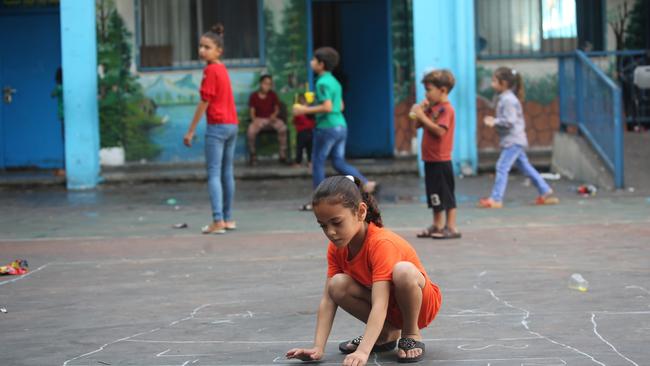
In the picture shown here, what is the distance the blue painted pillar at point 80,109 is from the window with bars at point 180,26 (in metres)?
2.26

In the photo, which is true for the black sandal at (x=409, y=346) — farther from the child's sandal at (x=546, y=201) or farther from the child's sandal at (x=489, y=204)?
the child's sandal at (x=546, y=201)

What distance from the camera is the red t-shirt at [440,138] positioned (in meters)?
10.5

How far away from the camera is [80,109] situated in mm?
16766

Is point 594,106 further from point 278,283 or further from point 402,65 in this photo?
point 278,283

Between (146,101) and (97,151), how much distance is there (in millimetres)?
2102

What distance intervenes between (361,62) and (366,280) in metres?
14.4

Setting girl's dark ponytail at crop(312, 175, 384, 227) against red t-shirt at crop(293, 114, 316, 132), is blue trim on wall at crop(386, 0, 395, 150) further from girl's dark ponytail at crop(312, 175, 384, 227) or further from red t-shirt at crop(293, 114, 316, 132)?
girl's dark ponytail at crop(312, 175, 384, 227)

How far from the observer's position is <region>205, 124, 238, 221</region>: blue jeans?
36.7ft

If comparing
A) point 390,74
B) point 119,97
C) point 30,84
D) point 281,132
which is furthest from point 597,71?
point 30,84

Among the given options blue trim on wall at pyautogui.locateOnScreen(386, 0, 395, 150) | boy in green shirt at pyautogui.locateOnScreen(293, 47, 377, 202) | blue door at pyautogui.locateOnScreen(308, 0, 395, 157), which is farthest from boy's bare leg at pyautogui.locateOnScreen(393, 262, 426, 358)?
blue door at pyautogui.locateOnScreen(308, 0, 395, 157)

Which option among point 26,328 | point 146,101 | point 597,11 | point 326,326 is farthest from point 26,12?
point 326,326

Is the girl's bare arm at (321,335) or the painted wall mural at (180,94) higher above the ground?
the painted wall mural at (180,94)

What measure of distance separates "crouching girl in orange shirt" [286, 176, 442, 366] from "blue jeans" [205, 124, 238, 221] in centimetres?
562

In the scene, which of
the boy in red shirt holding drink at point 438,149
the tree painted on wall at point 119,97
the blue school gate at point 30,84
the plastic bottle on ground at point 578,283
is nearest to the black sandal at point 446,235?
the boy in red shirt holding drink at point 438,149
